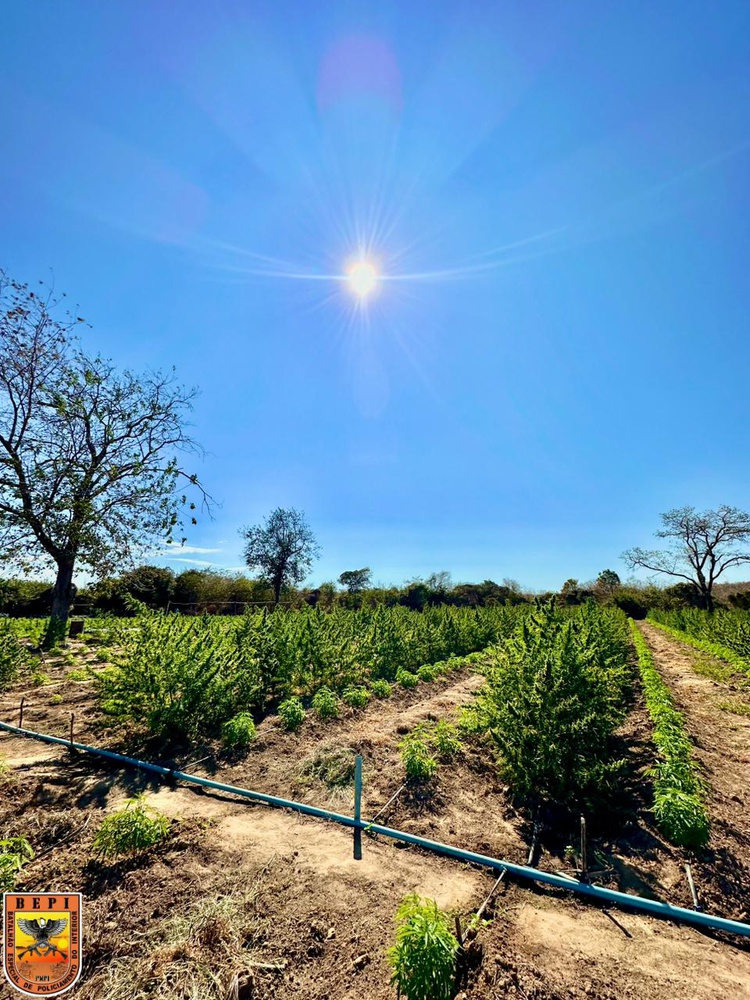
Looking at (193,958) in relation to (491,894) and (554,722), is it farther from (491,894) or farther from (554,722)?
(554,722)

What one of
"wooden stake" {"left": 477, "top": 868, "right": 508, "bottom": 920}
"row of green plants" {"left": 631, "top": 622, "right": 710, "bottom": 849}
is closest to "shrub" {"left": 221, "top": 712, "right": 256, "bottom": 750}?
"wooden stake" {"left": 477, "top": 868, "right": 508, "bottom": 920}

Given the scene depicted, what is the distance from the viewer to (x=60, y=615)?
50.5 feet

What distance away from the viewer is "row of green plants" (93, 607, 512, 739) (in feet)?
21.3

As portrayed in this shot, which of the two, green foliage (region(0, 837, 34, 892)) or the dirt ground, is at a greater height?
green foliage (region(0, 837, 34, 892))

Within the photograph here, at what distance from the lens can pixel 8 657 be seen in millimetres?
8914

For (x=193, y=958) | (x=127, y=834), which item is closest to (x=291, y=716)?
(x=127, y=834)

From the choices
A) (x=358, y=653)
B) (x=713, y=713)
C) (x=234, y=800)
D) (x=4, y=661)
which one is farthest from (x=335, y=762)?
(x=713, y=713)

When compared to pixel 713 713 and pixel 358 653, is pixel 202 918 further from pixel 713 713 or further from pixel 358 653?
pixel 713 713

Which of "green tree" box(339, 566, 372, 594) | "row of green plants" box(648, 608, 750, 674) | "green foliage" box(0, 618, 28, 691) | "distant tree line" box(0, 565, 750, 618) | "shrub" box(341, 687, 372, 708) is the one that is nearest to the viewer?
"shrub" box(341, 687, 372, 708)

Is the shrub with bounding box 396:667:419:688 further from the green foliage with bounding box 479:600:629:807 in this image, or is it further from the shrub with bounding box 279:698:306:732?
the green foliage with bounding box 479:600:629:807

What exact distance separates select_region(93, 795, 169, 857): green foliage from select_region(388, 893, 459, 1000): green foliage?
2.53m

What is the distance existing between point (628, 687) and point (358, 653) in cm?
715

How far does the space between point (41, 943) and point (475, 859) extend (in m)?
3.39

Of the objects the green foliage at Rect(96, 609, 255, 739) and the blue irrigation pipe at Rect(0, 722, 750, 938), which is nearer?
the blue irrigation pipe at Rect(0, 722, 750, 938)
